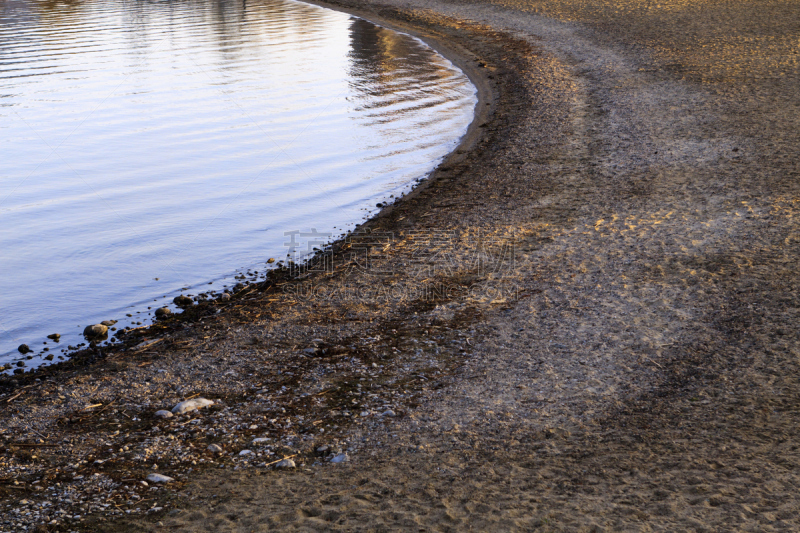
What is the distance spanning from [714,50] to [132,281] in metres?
15.6

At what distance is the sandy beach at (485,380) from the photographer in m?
3.89

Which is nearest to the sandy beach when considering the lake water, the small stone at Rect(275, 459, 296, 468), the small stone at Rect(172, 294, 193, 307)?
the small stone at Rect(275, 459, 296, 468)

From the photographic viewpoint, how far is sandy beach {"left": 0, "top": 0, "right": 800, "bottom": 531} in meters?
3.89

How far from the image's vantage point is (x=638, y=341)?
18.6ft

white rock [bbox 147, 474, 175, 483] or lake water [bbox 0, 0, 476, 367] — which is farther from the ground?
lake water [bbox 0, 0, 476, 367]

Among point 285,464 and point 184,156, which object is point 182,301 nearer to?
point 285,464

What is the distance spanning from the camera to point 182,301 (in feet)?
23.5

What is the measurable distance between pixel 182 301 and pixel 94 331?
0.96 m

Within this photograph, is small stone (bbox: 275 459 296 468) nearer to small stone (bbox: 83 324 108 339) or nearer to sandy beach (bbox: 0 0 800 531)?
sandy beach (bbox: 0 0 800 531)

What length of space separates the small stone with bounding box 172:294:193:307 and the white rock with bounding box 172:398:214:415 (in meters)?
2.23

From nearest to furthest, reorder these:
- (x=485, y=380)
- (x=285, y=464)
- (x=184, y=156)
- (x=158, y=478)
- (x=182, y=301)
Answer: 1. (x=158, y=478)
2. (x=285, y=464)
3. (x=485, y=380)
4. (x=182, y=301)
5. (x=184, y=156)

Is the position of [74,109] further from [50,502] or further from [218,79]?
[50,502]

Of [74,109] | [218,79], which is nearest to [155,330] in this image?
[74,109]

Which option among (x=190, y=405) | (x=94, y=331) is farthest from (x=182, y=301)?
(x=190, y=405)
